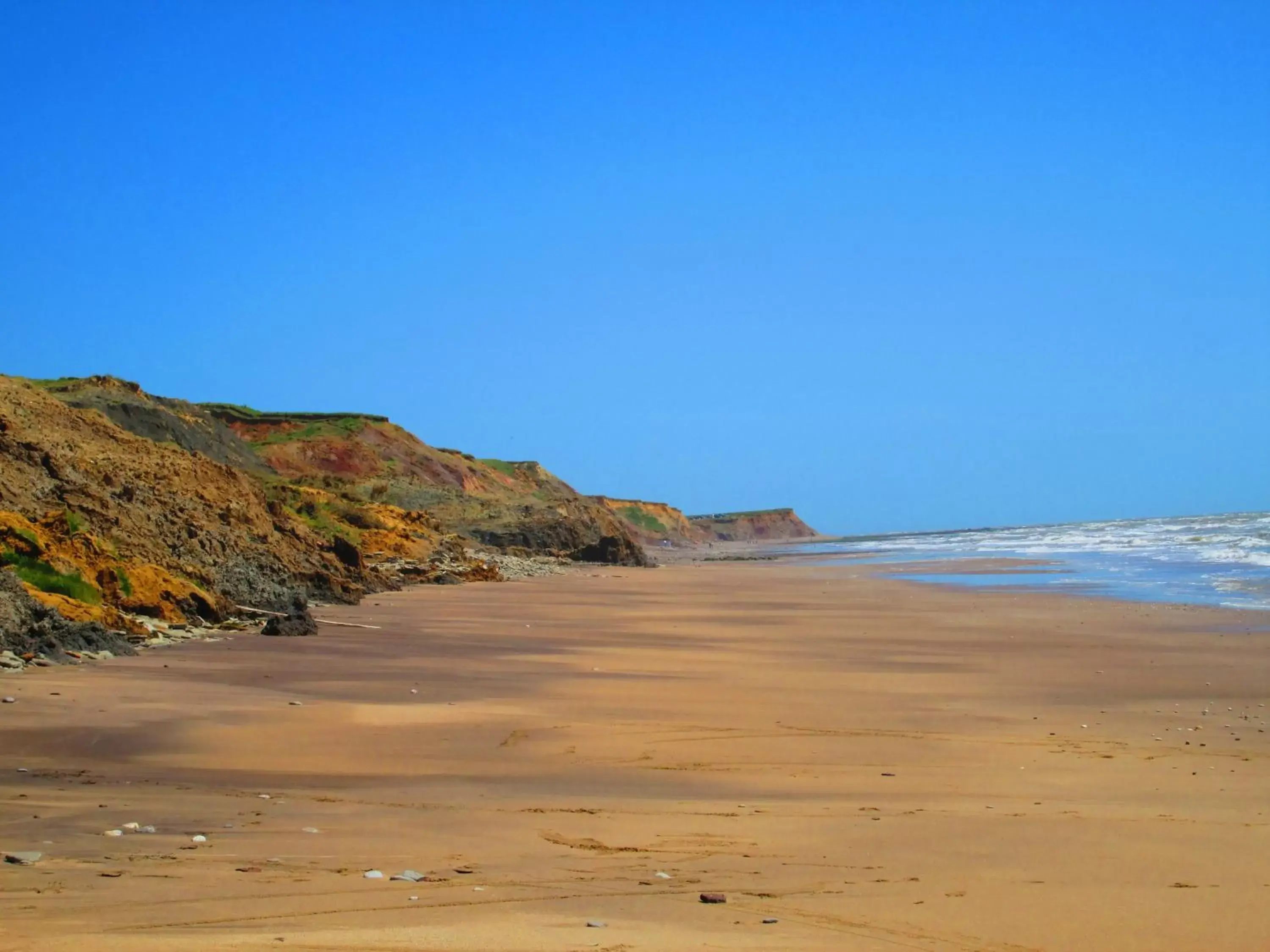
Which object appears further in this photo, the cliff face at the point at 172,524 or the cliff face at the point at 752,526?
the cliff face at the point at 752,526

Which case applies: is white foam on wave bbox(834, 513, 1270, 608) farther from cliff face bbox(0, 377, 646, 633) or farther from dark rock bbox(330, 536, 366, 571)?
cliff face bbox(0, 377, 646, 633)

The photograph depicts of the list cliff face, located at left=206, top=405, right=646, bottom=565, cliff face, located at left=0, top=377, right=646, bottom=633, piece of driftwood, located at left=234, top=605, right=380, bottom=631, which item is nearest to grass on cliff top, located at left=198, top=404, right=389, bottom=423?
cliff face, located at left=206, top=405, right=646, bottom=565

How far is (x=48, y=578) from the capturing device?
1124cm

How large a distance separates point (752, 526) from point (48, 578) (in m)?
135

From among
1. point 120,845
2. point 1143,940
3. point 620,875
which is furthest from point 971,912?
point 120,845

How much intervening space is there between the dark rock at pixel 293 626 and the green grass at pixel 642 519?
90.5 m

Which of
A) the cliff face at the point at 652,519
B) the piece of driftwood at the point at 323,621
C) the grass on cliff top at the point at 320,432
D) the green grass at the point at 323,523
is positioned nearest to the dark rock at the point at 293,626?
the piece of driftwood at the point at 323,621

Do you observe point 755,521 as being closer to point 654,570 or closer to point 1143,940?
point 654,570

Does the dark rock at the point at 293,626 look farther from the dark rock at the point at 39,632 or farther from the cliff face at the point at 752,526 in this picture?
the cliff face at the point at 752,526

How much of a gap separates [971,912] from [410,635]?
10329 mm

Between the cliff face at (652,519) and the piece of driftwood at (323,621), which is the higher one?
the cliff face at (652,519)

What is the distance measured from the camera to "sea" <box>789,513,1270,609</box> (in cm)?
2292

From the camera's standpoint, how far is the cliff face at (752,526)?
135m

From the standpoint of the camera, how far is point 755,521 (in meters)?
146
